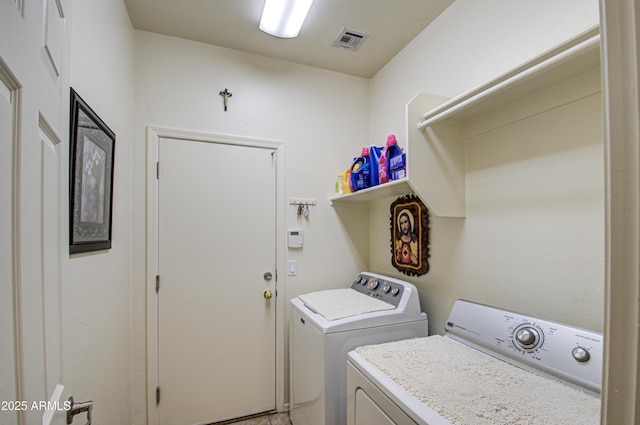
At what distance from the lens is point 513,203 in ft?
4.32

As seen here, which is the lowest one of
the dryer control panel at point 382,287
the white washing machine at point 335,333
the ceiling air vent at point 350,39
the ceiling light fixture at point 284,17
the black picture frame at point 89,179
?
the white washing machine at point 335,333

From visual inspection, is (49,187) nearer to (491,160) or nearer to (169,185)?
(169,185)

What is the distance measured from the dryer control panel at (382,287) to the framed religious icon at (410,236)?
168 mm

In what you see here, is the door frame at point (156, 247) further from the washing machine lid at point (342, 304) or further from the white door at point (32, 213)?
the white door at point (32, 213)

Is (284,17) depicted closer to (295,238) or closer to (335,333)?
(295,238)

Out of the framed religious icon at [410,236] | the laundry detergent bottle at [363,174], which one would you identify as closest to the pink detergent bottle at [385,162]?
the laundry detergent bottle at [363,174]

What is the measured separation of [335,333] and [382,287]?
564mm

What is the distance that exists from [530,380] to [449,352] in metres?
0.30

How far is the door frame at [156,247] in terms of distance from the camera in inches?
73.8

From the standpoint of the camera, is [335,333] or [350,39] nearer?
[335,333]

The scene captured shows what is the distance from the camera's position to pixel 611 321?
34 centimetres

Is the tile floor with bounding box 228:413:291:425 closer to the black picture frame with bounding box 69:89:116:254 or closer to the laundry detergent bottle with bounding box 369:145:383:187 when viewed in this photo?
the black picture frame with bounding box 69:89:116:254

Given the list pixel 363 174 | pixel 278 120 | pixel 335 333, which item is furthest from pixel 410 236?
pixel 278 120

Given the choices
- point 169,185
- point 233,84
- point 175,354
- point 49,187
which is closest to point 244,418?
point 175,354
